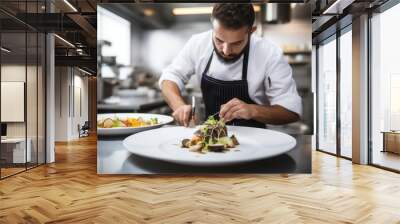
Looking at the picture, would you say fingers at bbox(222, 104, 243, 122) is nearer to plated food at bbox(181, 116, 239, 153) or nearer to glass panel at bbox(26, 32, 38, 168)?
plated food at bbox(181, 116, 239, 153)

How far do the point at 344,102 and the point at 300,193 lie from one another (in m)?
3.73

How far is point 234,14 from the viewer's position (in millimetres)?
4312

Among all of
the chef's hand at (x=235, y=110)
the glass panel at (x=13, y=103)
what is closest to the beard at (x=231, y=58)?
the chef's hand at (x=235, y=110)

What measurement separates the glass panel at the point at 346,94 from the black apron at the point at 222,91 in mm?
3595

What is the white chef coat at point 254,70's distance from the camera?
169 inches

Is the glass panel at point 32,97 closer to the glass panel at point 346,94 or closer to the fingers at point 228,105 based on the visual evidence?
the fingers at point 228,105

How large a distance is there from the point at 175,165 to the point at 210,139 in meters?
0.49

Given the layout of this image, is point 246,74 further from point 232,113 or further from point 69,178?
point 69,178

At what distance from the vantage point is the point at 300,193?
171 inches

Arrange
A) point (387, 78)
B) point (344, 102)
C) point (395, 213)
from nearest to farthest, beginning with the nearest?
point (395, 213), point (387, 78), point (344, 102)

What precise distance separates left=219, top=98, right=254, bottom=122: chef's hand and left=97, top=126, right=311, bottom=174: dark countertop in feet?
1.78

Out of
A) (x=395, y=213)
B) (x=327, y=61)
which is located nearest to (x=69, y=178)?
(x=395, y=213)

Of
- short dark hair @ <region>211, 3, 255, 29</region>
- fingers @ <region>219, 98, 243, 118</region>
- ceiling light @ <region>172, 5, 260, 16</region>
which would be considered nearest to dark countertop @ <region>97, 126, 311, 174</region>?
fingers @ <region>219, 98, 243, 118</region>

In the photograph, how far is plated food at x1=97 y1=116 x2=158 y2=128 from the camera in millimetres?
4379
